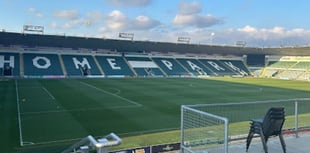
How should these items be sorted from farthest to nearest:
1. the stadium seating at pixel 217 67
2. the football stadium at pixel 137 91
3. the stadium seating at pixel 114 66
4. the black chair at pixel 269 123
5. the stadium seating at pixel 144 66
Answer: the stadium seating at pixel 217 67
the stadium seating at pixel 144 66
the stadium seating at pixel 114 66
the football stadium at pixel 137 91
the black chair at pixel 269 123

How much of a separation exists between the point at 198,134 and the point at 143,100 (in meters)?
17.1

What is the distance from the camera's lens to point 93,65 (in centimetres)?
5153

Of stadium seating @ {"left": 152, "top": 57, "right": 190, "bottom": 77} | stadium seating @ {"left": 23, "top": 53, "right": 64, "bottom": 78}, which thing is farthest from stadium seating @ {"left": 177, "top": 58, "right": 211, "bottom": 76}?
stadium seating @ {"left": 23, "top": 53, "right": 64, "bottom": 78}

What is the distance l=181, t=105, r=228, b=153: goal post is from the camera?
6.60 meters

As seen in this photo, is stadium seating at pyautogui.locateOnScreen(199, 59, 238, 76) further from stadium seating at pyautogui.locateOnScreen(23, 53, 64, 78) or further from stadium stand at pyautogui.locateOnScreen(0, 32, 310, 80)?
stadium seating at pyautogui.locateOnScreen(23, 53, 64, 78)

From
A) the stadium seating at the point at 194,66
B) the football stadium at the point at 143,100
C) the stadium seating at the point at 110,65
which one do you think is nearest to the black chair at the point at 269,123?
the football stadium at the point at 143,100

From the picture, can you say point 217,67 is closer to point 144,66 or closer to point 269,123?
point 144,66

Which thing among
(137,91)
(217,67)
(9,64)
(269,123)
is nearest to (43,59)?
(9,64)

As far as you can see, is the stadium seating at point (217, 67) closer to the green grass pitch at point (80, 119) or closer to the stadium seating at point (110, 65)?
the stadium seating at point (110, 65)

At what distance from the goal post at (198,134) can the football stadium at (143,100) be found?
2 centimetres

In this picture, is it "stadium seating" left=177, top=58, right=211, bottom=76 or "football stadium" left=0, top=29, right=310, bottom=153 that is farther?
"stadium seating" left=177, top=58, right=211, bottom=76

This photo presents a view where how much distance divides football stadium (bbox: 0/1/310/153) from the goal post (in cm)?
2

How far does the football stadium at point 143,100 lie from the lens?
7051 mm

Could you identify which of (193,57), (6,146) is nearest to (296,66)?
(193,57)
